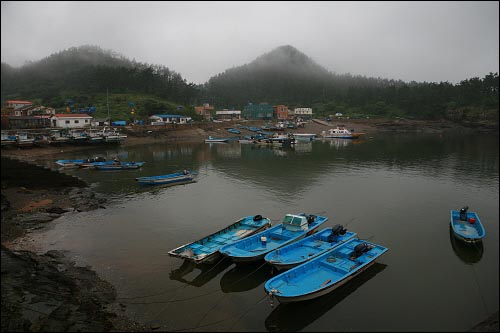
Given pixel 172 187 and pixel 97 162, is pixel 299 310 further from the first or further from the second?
pixel 97 162

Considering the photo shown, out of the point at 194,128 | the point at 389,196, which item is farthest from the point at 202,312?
the point at 194,128

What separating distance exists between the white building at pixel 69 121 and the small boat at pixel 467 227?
3507 inches

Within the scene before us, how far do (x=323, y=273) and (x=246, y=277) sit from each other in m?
4.41

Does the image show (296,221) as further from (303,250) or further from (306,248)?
(303,250)

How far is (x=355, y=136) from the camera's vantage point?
10544 centimetres

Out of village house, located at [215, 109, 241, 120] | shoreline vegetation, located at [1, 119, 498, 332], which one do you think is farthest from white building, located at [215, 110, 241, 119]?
shoreline vegetation, located at [1, 119, 498, 332]

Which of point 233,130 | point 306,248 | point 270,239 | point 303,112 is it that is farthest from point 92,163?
point 303,112

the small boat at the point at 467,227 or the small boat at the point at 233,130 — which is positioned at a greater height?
the small boat at the point at 233,130

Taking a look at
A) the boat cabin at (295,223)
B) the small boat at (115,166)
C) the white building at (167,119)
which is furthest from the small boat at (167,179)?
the white building at (167,119)

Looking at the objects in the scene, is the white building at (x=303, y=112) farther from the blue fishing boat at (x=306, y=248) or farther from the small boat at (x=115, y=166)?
the blue fishing boat at (x=306, y=248)

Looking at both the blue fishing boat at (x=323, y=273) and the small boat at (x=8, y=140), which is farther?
the small boat at (x=8, y=140)

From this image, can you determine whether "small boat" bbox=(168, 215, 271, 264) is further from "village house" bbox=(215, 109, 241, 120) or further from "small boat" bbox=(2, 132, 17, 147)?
"village house" bbox=(215, 109, 241, 120)

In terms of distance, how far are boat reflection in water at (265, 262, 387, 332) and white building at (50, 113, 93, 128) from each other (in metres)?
87.5

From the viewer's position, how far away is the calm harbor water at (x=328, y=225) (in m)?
16.0
